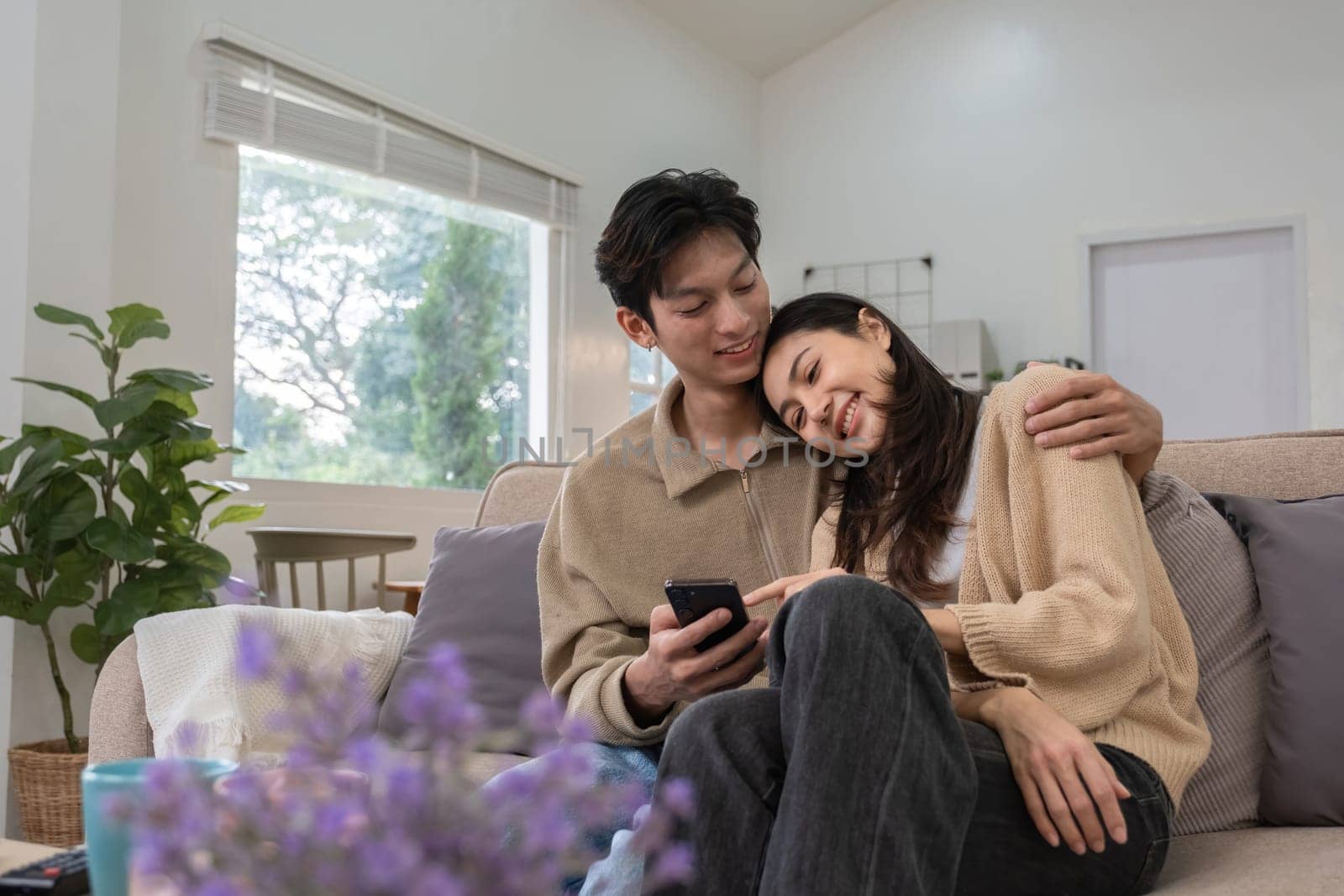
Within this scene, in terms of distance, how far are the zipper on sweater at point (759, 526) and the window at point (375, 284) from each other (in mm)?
2734

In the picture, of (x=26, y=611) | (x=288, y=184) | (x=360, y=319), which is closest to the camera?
(x=26, y=611)

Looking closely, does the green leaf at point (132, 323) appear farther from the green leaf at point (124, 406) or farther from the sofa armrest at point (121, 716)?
the sofa armrest at point (121, 716)

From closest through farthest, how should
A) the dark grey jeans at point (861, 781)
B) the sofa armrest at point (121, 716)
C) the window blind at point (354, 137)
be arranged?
the dark grey jeans at point (861, 781) < the sofa armrest at point (121, 716) < the window blind at point (354, 137)

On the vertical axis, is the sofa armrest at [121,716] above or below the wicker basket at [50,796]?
above

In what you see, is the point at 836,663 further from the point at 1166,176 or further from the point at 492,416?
the point at 1166,176

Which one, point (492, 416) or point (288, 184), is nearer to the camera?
point (288, 184)

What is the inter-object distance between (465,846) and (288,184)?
434 centimetres

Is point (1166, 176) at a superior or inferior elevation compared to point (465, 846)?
superior

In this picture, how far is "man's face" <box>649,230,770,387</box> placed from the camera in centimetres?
174

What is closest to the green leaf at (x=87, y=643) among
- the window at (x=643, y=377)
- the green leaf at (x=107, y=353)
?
the green leaf at (x=107, y=353)

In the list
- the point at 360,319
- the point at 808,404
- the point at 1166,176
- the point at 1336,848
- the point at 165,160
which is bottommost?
the point at 1336,848

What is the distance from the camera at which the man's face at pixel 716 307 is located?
1.74 meters

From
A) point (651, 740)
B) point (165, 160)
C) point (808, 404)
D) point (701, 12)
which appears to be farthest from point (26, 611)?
point (701, 12)

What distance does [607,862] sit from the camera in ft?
3.46
